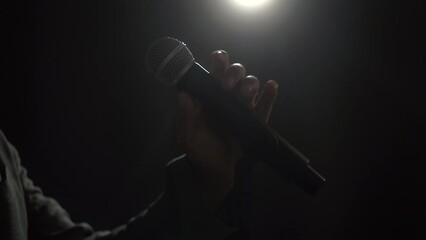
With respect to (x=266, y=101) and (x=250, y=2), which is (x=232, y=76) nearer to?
(x=266, y=101)

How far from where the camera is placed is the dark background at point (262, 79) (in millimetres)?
1601

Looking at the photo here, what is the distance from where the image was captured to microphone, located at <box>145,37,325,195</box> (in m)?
0.67

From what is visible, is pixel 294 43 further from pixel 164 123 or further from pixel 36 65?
pixel 36 65

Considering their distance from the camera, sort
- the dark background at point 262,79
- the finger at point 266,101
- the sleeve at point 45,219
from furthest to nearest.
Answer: the dark background at point 262,79 → the sleeve at point 45,219 → the finger at point 266,101

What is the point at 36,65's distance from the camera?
1600mm

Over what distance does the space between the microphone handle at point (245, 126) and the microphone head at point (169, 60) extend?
1 cm

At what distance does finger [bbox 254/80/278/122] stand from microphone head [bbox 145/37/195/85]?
0.72ft

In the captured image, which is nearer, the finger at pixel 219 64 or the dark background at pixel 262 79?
the finger at pixel 219 64

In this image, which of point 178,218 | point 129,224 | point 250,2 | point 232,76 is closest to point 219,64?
point 232,76

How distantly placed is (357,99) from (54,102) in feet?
3.55

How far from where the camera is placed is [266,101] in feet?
2.89

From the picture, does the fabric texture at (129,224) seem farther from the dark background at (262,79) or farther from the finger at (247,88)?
the dark background at (262,79)

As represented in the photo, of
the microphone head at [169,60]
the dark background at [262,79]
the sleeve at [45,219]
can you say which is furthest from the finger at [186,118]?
the dark background at [262,79]

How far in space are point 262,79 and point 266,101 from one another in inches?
34.3
